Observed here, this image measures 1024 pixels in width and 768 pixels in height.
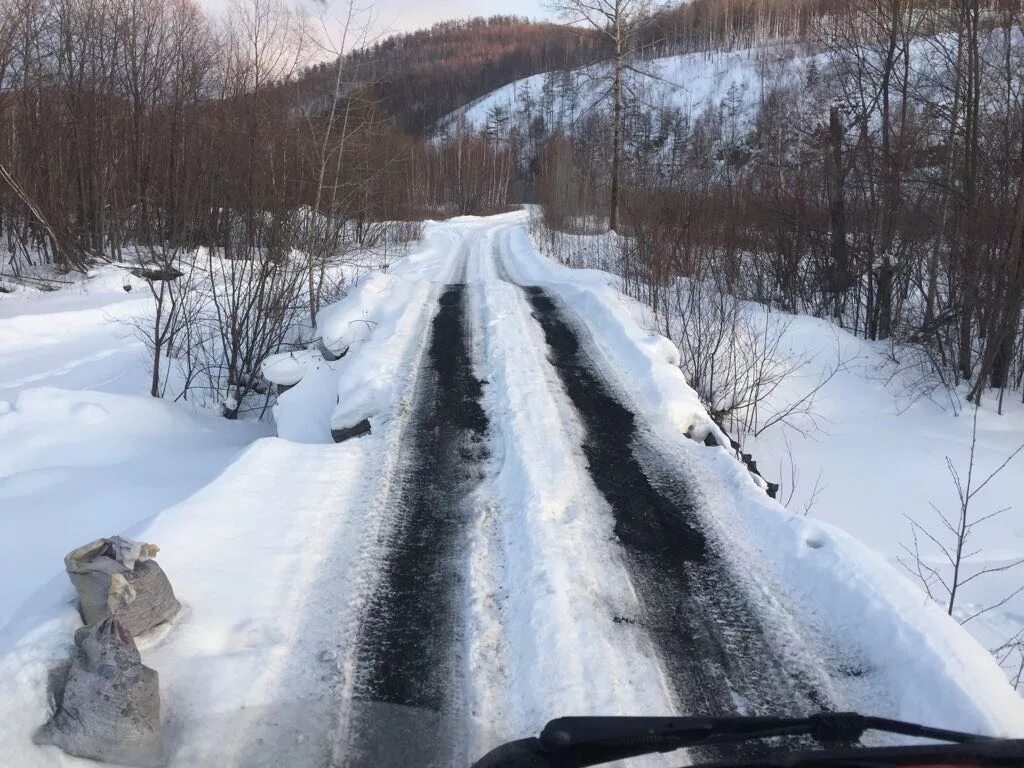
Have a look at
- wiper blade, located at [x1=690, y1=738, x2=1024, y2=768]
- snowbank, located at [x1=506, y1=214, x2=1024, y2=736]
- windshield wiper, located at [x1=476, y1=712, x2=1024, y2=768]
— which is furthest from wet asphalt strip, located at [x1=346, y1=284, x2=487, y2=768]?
snowbank, located at [x1=506, y1=214, x2=1024, y2=736]

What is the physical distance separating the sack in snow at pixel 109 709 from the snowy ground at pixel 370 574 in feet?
0.25

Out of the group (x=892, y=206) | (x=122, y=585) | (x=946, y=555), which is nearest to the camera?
(x=122, y=585)

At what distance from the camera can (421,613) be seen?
3391 mm

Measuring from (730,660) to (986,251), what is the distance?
966 cm

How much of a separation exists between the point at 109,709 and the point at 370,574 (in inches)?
59.0

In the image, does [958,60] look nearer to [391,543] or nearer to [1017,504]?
[1017,504]

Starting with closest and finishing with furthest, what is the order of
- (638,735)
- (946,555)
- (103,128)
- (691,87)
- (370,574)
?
(638,735) → (370,574) → (946,555) → (103,128) → (691,87)

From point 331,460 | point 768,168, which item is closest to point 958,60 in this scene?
point 768,168

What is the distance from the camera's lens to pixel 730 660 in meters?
3.09

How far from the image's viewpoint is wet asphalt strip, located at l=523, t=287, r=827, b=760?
9.39 feet

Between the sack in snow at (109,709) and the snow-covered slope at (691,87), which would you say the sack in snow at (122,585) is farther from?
the snow-covered slope at (691,87)

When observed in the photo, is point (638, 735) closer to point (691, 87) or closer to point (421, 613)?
point (421, 613)

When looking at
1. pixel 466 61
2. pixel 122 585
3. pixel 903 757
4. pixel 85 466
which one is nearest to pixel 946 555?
pixel 903 757

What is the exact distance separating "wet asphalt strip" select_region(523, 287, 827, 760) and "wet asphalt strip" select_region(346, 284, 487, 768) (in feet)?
2.96
